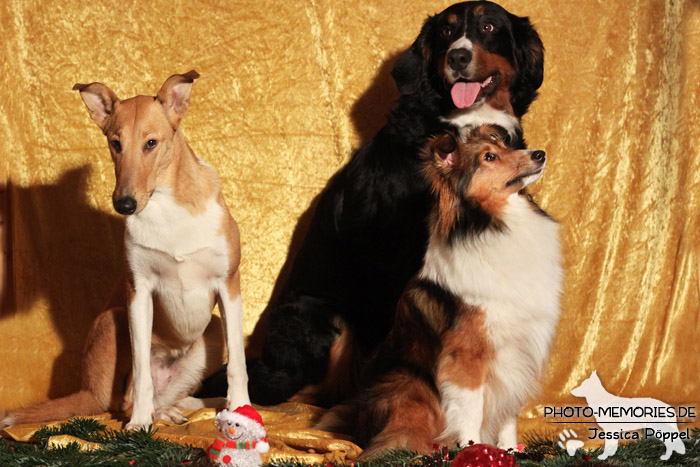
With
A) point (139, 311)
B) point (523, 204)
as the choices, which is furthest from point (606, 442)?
point (139, 311)

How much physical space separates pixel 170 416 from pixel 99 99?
1276 millimetres

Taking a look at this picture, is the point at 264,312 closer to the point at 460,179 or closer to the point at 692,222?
the point at 460,179

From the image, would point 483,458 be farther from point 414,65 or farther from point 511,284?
point 414,65

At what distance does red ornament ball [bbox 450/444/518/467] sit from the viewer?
7.07ft

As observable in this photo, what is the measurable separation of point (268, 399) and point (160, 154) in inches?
Result: 48.4

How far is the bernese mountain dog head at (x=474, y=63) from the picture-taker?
10.8 feet

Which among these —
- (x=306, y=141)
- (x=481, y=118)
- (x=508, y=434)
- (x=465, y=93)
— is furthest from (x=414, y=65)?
(x=508, y=434)

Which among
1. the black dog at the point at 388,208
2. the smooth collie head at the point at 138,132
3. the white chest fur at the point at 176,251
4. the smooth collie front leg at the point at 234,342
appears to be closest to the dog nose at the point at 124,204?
the smooth collie head at the point at 138,132

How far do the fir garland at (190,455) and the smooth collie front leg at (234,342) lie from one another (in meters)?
0.33

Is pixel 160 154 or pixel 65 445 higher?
pixel 160 154

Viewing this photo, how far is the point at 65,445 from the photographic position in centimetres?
277

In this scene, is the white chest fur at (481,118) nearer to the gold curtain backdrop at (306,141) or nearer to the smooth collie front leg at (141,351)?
the gold curtain backdrop at (306,141)

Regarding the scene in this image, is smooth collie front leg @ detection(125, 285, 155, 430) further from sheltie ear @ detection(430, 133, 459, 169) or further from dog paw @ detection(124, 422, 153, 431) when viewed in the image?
sheltie ear @ detection(430, 133, 459, 169)

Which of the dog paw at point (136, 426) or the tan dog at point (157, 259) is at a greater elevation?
the tan dog at point (157, 259)
